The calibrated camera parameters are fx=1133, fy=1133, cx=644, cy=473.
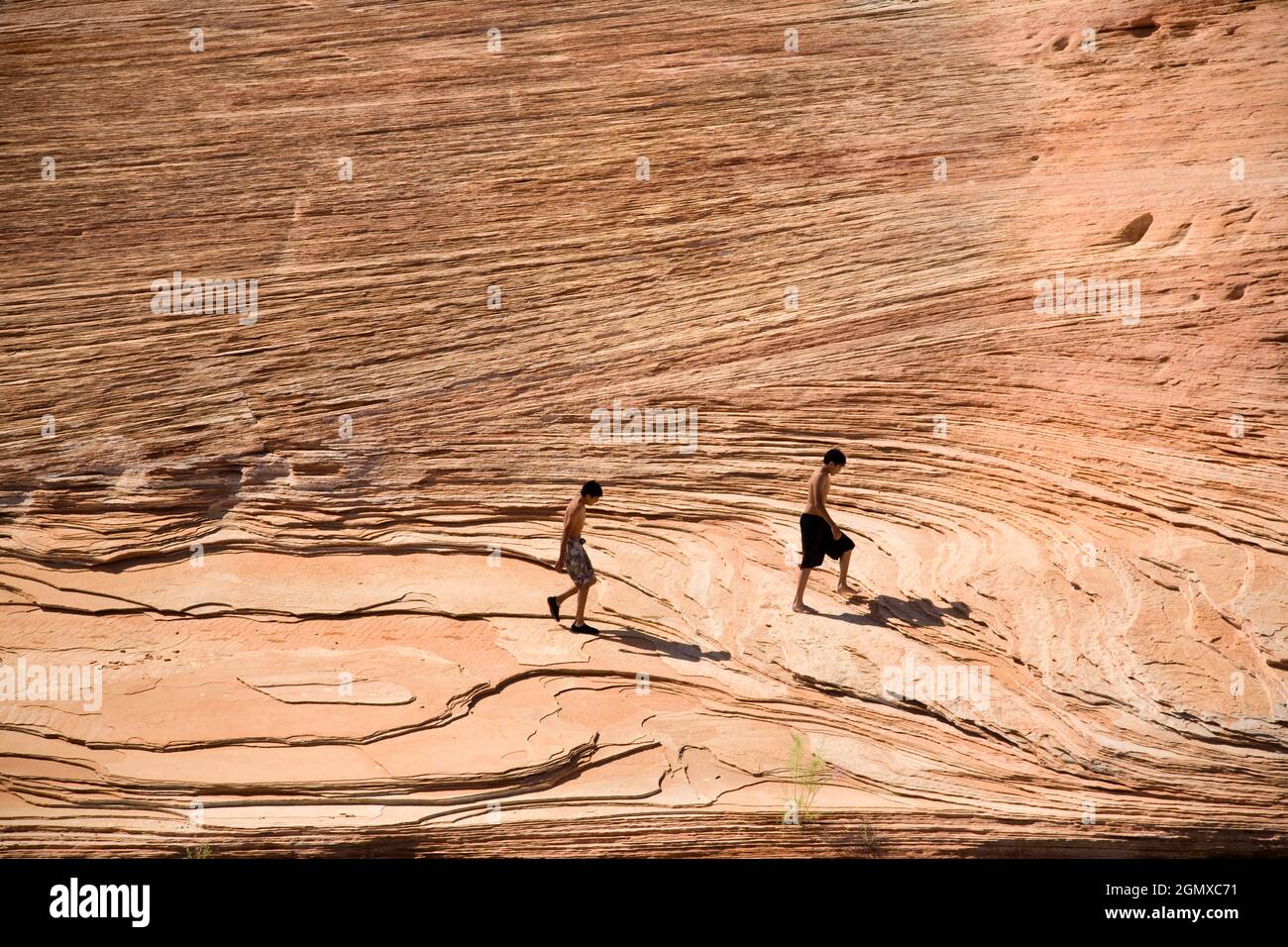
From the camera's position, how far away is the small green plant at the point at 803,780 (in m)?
8.38

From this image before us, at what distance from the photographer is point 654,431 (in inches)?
533

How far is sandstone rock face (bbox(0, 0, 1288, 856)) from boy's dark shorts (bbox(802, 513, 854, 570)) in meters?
0.57

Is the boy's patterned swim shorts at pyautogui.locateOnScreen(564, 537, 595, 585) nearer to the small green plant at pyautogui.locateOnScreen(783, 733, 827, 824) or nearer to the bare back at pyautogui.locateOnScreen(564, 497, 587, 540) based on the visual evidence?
the bare back at pyautogui.locateOnScreen(564, 497, 587, 540)

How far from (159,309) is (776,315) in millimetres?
7963

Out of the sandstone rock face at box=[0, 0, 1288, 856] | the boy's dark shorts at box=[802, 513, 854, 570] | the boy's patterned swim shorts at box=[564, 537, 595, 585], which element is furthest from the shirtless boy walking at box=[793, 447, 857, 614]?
the boy's patterned swim shorts at box=[564, 537, 595, 585]

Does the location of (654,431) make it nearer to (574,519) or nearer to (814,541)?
(574,519)

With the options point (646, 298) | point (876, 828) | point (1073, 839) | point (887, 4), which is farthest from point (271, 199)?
point (1073, 839)

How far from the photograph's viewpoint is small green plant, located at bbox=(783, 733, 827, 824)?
8375 mm

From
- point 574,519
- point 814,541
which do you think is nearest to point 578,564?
point 574,519

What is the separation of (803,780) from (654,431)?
567 cm

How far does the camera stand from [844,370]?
13586 millimetres

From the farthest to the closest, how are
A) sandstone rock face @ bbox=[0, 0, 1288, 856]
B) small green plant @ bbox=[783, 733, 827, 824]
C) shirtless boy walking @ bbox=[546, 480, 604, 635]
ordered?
shirtless boy walking @ bbox=[546, 480, 604, 635] < sandstone rock face @ bbox=[0, 0, 1288, 856] < small green plant @ bbox=[783, 733, 827, 824]

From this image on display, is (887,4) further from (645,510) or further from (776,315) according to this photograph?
(645,510)

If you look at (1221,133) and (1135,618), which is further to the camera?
(1221,133)
